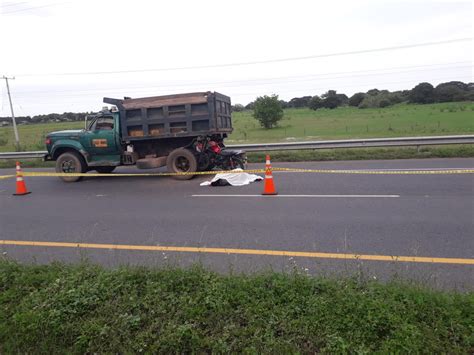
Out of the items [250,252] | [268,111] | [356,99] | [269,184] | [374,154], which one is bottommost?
[250,252]

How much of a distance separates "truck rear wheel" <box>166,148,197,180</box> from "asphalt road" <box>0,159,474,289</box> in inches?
32.2

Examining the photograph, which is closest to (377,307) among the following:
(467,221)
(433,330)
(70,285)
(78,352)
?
(433,330)

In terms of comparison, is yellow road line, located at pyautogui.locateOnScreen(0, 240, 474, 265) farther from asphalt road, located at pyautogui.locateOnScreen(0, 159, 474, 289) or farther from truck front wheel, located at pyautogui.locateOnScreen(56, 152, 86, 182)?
truck front wheel, located at pyautogui.locateOnScreen(56, 152, 86, 182)

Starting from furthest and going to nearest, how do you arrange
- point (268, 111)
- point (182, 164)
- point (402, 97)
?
point (402, 97), point (268, 111), point (182, 164)

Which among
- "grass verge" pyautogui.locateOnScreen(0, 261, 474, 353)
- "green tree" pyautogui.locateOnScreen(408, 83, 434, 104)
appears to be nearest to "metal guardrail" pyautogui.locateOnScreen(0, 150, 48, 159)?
"grass verge" pyautogui.locateOnScreen(0, 261, 474, 353)

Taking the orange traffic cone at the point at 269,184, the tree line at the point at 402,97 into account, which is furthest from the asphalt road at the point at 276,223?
the tree line at the point at 402,97

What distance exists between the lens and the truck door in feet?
37.1

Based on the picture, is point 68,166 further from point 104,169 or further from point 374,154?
point 374,154

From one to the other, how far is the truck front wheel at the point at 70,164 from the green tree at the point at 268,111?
3543cm

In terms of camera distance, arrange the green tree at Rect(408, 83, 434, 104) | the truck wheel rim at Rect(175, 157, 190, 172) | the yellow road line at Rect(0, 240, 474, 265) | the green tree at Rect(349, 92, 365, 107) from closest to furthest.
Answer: the yellow road line at Rect(0, 240, 474, 265) < the truck wheel rim at Rect(175, 157, 190, 172) < the green tree at Rect(408, 83, 434, 104) < the green tree at Rect(349, 92, 365, 107)

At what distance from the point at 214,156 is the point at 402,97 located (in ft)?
262

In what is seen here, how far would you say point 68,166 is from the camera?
11742 mm

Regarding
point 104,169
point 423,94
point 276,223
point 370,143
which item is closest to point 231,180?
point 276,223

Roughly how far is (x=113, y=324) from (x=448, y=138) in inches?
533
